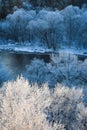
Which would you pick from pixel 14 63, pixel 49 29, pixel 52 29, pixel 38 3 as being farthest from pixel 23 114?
pixel 38 3

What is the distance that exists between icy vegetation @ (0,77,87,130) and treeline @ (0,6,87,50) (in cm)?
4029

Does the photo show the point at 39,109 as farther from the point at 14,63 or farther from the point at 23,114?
the point at 14,63

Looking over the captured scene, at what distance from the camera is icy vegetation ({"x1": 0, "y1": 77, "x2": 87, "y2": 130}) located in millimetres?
14836

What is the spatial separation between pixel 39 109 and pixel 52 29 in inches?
1959

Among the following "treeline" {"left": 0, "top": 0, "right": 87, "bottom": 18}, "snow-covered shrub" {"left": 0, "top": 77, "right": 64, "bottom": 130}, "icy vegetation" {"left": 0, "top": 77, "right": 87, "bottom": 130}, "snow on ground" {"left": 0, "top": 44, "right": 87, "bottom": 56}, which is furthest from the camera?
"treeline" {"left": 0, "top": 0, "right": 87, "bottom": 18}

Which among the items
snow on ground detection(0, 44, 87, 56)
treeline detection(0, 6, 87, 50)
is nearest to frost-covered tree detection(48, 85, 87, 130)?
snow on ground detection(0, 44, 87, 56)

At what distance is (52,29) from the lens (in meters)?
66.2

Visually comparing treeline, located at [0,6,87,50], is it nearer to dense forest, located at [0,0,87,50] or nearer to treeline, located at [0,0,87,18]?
dense forest, located at [0,0,87,50]

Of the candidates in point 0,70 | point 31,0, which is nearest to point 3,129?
point 0,70

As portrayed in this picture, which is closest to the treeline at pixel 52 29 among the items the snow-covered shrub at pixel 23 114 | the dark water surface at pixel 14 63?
the dark water surface at pixel 14 63

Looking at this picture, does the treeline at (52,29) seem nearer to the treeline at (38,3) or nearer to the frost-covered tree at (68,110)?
the treeline at (38,3)

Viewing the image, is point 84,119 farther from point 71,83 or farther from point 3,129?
point 71,83

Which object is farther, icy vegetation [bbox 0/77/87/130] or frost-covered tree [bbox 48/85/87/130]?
frost-covered tree [bbox 48/85/87/130]

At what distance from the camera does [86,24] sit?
67.2 metres
